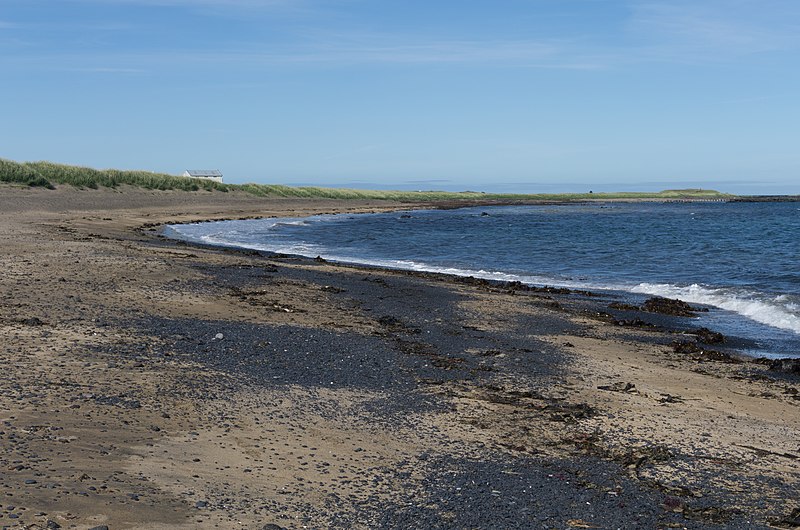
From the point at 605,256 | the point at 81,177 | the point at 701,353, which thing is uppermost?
the point at 81,177

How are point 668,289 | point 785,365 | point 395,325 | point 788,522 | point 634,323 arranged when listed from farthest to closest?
point 668,289 < point 634,323 < point 395,325 < point 785,365 < point 788,522

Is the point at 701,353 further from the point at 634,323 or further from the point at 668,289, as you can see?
the point at 668,289

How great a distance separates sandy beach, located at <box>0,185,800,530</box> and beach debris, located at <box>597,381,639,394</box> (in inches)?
1.7

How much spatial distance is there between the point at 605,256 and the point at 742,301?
13.6 metres

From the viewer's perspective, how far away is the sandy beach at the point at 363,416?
5.76m

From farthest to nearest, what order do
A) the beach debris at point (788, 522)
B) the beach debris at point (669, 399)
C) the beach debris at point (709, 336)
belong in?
1. the beach debris at point (709, 336)
2. the beach debris at point (669, 399)
3. the beach debris at point (788, 522)

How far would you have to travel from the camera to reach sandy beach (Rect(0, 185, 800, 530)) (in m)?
5.76

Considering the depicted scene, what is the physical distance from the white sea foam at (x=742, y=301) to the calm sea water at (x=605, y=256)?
0.08 ft

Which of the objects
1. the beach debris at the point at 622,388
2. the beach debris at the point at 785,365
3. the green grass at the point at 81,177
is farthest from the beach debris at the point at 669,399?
the green grass at the point at 81,177

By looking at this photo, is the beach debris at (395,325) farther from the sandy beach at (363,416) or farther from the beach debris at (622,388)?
the beach debris at (622,388)

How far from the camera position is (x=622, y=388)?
996cm

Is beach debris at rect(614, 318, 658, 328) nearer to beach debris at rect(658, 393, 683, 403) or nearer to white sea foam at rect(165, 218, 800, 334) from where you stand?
white sea foam at rect(165, 218, 800, 334)

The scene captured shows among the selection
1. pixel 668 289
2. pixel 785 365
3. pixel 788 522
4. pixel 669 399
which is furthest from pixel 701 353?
pixel 668 289

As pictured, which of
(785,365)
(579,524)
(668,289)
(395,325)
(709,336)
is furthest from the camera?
(668,289)
